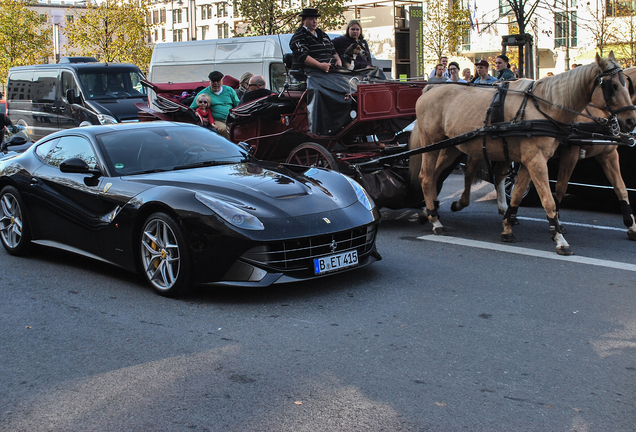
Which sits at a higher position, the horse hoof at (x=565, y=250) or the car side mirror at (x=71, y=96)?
the car side mirror at (x=71, y=96)

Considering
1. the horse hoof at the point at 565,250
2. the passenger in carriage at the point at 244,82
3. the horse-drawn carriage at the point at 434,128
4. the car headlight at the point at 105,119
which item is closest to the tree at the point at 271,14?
the car headlight at the point at 105,119

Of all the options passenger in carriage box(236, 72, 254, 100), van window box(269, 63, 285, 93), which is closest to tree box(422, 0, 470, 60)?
van window box(269, 63, 285, 93)

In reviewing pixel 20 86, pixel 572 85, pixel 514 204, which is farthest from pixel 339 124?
pixel 20 86

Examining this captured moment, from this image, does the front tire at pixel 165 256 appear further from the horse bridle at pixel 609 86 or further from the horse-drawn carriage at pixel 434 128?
the horse bridle at pixel 609 86

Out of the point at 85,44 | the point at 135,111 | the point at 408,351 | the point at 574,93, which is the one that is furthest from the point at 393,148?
the point at 85,44

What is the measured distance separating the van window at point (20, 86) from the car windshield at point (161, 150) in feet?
48.9

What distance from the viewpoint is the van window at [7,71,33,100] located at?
20.2 m

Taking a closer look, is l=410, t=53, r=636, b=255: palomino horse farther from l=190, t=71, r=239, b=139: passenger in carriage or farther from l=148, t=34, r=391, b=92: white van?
l=148, t=34, r=391, b=92: white van

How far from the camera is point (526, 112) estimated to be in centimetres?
739

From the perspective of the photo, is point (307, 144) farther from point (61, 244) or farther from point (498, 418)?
point (498, 418)

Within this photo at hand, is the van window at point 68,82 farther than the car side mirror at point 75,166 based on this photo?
Yes

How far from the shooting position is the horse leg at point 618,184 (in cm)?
780

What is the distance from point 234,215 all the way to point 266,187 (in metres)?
0.59

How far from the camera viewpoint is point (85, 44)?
4062 centimetres
